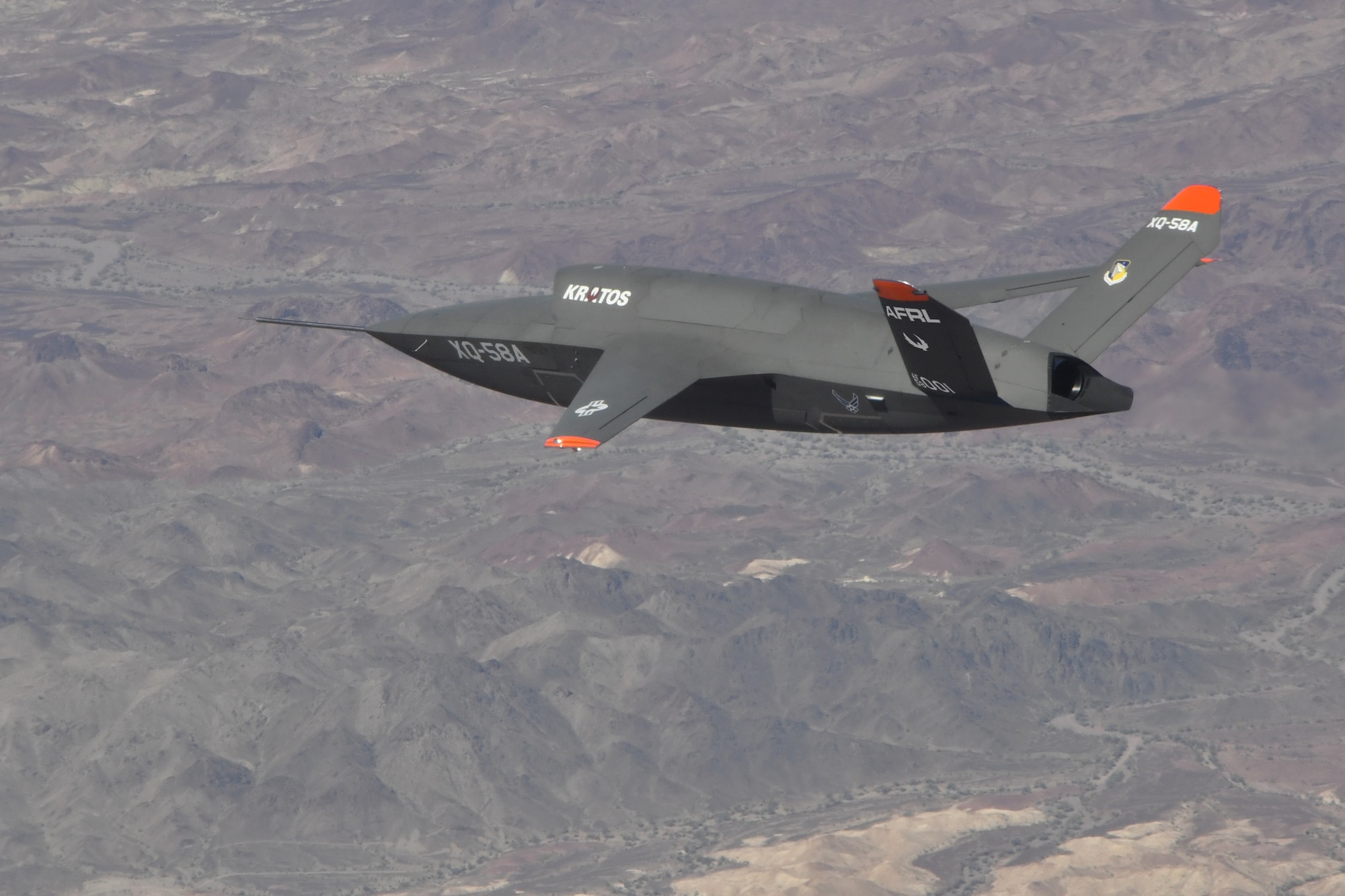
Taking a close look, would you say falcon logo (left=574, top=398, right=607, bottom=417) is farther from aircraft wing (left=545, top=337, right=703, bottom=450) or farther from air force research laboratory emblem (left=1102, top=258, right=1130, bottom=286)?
air force research laboratory emblem (left=1102, top=258, right=1130, bottom=286)

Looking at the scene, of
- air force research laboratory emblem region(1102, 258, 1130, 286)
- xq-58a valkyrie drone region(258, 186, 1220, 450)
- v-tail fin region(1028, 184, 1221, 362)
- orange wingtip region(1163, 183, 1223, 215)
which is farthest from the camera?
orange wingtip region(1163, 183, 1223, 215)

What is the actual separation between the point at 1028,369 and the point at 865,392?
4.49 m

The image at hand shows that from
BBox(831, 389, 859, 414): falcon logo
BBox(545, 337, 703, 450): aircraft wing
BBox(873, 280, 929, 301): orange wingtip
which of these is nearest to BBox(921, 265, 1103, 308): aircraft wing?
BBox(831, 389, 859, 414): falcon logo

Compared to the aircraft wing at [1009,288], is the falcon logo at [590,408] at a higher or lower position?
lower

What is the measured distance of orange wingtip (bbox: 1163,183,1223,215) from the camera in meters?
60.2

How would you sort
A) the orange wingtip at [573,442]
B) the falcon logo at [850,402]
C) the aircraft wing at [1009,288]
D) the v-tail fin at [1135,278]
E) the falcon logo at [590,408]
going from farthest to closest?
the aircraft wing at [1009,288], the v-tail fin at [1135,278], the falcon logo at [850,402], the falcon logo at [590,408], the orange wingtip at [573,442]

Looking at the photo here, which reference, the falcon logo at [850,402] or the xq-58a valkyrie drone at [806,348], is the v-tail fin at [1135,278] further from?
the falcon logo at [850,402]

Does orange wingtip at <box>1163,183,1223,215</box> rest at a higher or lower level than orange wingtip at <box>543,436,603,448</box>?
higher

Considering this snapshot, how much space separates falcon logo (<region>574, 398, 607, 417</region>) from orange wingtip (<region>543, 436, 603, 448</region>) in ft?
7.06

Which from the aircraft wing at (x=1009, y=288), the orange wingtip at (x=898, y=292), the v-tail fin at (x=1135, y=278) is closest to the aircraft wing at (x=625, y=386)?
the orange wingtip at (x=898, y=292)

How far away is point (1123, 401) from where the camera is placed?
53.0 m

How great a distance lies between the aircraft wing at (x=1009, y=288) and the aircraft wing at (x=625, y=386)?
8.33m

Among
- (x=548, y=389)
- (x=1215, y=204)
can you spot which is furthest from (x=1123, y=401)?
(x=548, y=389)

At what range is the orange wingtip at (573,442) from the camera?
49.9 metres
